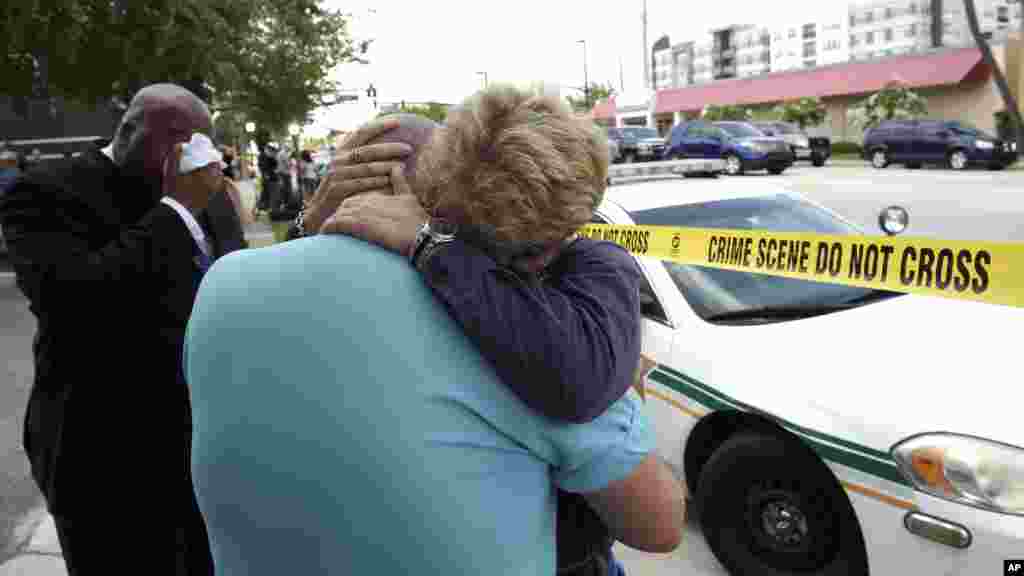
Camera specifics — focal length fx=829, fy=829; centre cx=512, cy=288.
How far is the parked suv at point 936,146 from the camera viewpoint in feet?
81.1

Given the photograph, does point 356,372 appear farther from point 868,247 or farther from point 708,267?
point 708,267

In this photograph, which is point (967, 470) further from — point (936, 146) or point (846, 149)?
point (846, 149)

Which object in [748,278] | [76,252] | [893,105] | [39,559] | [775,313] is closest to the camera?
[76,252]

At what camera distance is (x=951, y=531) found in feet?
7.90

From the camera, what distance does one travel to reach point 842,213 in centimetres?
1509

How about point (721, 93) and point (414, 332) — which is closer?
point (414, 332)

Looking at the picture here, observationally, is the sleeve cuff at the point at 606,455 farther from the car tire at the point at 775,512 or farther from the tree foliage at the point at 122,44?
the tree foliage at the point at 122,44

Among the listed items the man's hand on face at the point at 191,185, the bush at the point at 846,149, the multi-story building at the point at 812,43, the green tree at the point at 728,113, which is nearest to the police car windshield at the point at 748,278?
the man's hand on face at the point at 191,185

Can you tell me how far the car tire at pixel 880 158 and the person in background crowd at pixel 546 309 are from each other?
29.1 meters

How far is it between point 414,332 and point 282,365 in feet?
0.59

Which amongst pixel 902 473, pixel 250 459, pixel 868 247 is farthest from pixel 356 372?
pixel 868 247

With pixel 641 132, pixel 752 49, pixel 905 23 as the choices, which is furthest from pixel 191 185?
pixel 752 49

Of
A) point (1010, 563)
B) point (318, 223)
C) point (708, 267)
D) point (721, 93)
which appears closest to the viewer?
point (318, 223)

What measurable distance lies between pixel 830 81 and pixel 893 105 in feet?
23.4
